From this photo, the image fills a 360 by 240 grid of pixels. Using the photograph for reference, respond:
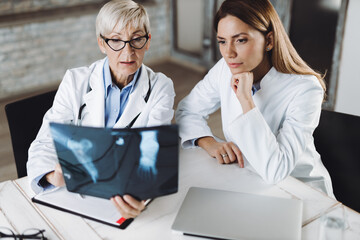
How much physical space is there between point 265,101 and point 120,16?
0.63 meters

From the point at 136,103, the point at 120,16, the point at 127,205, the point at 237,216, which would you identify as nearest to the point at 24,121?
the point at 136,103

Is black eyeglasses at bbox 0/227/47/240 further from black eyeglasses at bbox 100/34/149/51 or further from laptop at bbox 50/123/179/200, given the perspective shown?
black eyeglasses at bbox 100/34/149/51

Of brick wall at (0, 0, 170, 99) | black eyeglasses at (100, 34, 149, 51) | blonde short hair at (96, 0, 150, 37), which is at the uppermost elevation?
blonde short hair at (96, 0, 150, 37)

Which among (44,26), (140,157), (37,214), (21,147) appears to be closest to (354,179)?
(140,157)

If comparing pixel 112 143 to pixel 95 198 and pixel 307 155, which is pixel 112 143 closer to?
pixel 95 198

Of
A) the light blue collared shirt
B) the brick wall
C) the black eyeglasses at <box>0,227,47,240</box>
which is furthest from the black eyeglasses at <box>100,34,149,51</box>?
the brick wall

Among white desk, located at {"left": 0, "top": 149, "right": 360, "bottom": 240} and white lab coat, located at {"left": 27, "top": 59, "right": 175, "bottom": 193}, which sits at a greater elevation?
white lab coat, located at {"left": 27, "top": 59, "right": 175, "bottom": 193}

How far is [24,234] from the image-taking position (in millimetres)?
1120

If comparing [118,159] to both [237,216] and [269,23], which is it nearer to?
[237,216]

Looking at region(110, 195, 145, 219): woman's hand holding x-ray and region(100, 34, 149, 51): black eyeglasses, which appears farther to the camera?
region(100, 34, 149, 51): black eyeglasses

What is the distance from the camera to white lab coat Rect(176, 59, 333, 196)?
1.37 m

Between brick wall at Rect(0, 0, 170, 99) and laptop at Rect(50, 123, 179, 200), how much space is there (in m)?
3.17

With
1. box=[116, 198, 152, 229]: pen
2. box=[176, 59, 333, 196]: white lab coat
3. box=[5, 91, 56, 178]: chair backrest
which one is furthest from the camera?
box=[5, 91, 56, 178]: chair backrest

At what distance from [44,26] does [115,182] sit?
336 centimetres
